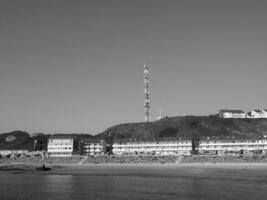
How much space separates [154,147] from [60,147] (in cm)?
3763

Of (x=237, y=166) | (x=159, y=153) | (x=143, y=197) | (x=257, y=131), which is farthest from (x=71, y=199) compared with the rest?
(x=257, y=131)

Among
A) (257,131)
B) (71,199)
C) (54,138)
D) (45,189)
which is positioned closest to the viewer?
(71,199)

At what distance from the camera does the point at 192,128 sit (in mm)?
177000

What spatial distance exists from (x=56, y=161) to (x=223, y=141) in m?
57.6

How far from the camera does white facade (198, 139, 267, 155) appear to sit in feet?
435

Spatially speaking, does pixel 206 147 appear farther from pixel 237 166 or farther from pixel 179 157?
pixel 237 166

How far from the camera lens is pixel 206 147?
139750 mm

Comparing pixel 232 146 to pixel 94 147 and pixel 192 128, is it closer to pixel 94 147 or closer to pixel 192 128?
pixel 192 128

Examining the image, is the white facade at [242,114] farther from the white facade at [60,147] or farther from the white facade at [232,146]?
the white facade at [60,147]

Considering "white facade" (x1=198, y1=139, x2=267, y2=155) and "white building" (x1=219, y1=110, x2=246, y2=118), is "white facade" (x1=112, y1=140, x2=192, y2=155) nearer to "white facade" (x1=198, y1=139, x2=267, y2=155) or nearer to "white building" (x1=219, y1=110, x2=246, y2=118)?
"white facade" (x1=198, y1=139, x2=267, y2=155)

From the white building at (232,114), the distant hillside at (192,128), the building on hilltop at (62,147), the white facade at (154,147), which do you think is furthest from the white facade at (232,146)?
the white building at (232,114)

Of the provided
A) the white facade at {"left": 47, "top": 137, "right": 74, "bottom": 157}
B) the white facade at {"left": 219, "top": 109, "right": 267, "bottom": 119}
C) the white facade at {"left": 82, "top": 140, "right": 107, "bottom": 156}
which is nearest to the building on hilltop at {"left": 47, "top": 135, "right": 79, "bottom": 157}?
the white facade at {"left": 47, "top": 137, "right": 74, "bottom": 157}

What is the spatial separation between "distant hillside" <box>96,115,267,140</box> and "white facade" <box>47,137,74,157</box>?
20.4 metres

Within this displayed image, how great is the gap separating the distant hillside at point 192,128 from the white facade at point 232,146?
26.1 meters
